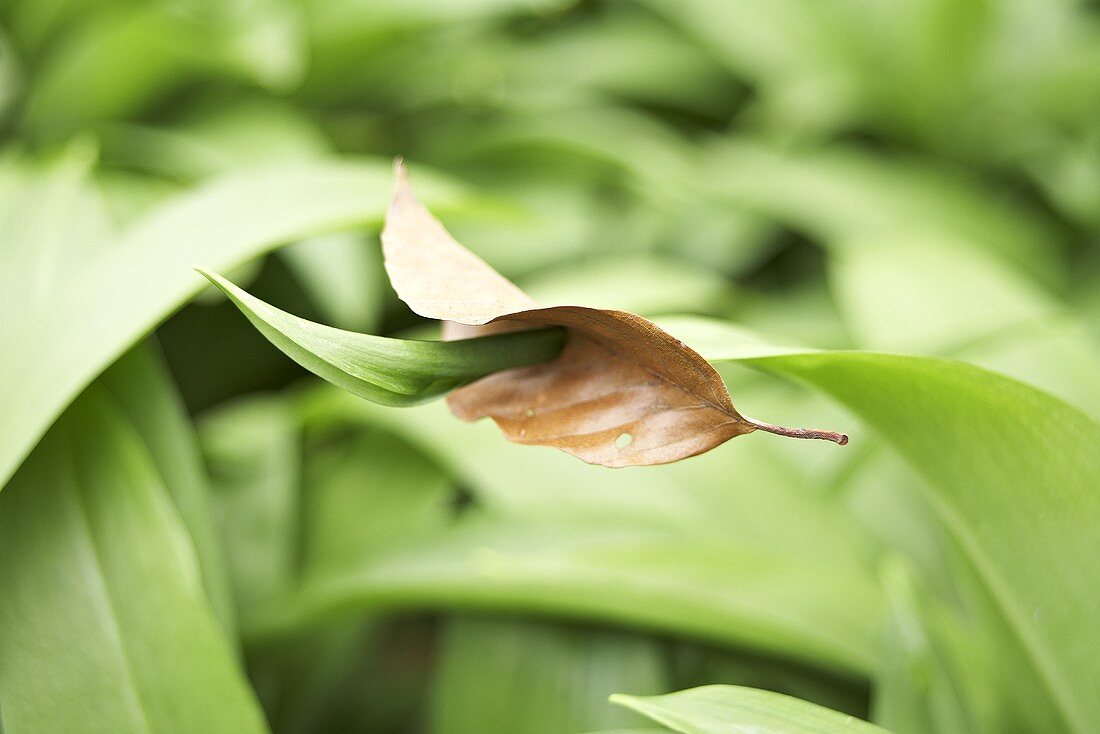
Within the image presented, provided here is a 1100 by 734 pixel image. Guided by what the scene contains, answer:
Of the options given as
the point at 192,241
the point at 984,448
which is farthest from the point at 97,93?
the point at 984,448

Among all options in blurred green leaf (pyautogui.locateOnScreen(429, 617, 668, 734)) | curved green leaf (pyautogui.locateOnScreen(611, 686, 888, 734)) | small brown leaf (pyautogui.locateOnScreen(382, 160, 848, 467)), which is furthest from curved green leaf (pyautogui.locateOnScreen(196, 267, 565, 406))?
blurred green leaf (pyautogui.locateOnScreen(429, 617, 668, 734))

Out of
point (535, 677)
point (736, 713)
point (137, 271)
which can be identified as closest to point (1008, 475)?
point (736, 713)

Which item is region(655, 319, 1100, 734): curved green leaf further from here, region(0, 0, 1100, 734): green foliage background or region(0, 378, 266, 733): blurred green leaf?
region(0, 378, 266, 733): blurred green leaf

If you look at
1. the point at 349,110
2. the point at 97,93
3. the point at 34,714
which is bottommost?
the point at 34,714

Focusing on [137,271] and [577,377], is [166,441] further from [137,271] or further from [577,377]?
[577,377]

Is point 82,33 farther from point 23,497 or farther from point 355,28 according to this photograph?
point 23,497

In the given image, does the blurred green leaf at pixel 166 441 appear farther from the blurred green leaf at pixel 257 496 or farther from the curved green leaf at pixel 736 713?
the curved green leaf at pixel 736 713
